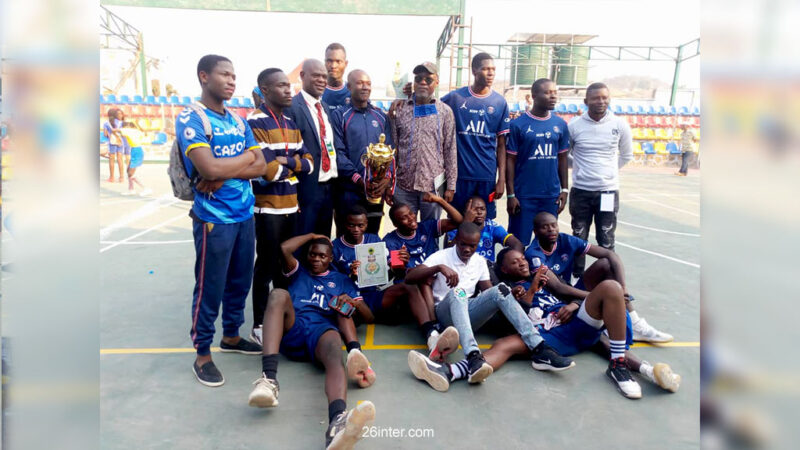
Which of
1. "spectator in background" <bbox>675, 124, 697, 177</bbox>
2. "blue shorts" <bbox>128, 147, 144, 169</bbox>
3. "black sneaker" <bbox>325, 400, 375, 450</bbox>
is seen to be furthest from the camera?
"spectator in background" <bbox>675, 124, 697, 177</bbox>

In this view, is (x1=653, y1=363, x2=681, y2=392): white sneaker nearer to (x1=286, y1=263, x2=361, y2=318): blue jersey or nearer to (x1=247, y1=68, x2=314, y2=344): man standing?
(x1=286, y1=263, x2=361, y2=318): blue jersey

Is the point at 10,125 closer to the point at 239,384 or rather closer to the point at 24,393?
the point at 24,393

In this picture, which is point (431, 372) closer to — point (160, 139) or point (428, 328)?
point (428, 328)

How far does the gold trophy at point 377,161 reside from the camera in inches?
165

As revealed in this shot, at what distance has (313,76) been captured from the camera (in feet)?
13.4

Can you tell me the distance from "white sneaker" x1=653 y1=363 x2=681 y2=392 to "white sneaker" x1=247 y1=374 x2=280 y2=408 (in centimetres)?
250

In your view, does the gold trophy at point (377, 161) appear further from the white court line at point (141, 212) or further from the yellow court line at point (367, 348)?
the white court line at point (141, 212)

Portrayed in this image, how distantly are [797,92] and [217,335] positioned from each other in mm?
4489

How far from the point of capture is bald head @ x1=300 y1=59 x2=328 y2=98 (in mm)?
4082

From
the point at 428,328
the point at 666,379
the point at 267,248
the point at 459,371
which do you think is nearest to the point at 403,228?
the point at 428,328

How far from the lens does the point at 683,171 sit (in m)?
18.3

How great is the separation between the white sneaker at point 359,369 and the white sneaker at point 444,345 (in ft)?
1.58

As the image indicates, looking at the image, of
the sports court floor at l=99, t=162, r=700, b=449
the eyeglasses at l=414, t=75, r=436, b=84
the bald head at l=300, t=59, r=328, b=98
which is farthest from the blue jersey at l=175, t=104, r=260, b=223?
the eyeglasses at l=414, t=75, r=436, b=84

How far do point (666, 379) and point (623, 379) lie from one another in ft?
0.88
